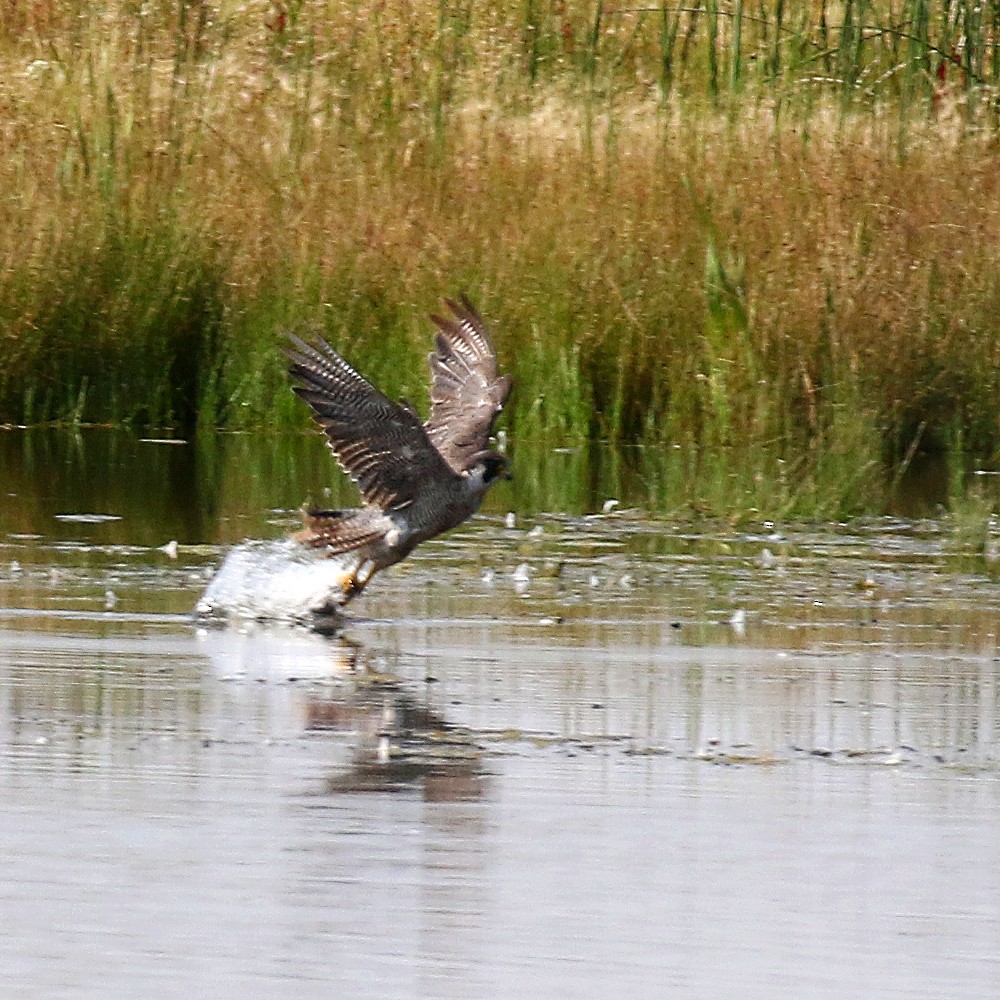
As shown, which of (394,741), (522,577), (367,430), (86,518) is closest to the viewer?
(394,741)

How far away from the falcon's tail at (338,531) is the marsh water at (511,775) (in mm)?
283

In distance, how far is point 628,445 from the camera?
55.6 ft

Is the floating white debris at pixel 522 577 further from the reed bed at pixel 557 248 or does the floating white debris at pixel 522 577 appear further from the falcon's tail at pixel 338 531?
the reed bed at pixel 557 248

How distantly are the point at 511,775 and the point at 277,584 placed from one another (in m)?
3.42

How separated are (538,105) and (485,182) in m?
A: 2.17

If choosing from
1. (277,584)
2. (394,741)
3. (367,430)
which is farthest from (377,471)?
(394,741)

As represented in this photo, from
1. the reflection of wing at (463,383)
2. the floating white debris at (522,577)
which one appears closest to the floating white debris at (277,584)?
the floating white debris at (522,577)

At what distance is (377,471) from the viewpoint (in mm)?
11031

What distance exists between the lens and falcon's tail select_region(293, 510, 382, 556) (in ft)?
36.2

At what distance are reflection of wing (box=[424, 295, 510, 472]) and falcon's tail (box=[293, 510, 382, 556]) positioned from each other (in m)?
0.88

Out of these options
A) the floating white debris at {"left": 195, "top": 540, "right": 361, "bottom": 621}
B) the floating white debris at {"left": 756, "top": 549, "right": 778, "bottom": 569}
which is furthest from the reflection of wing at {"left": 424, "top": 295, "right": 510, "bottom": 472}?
the floating white debris at {"left": 756, "top": 549, "right": 778, "bottom": 569}

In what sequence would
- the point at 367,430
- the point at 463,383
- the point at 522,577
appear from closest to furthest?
the point at 367,430
the point at 522,577
the point at 463,383

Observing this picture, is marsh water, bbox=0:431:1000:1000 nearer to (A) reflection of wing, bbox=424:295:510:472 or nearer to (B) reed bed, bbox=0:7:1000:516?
(A) reflection of wing, bbox=424:295:510:472

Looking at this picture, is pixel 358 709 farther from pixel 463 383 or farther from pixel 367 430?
pixel 463 383
